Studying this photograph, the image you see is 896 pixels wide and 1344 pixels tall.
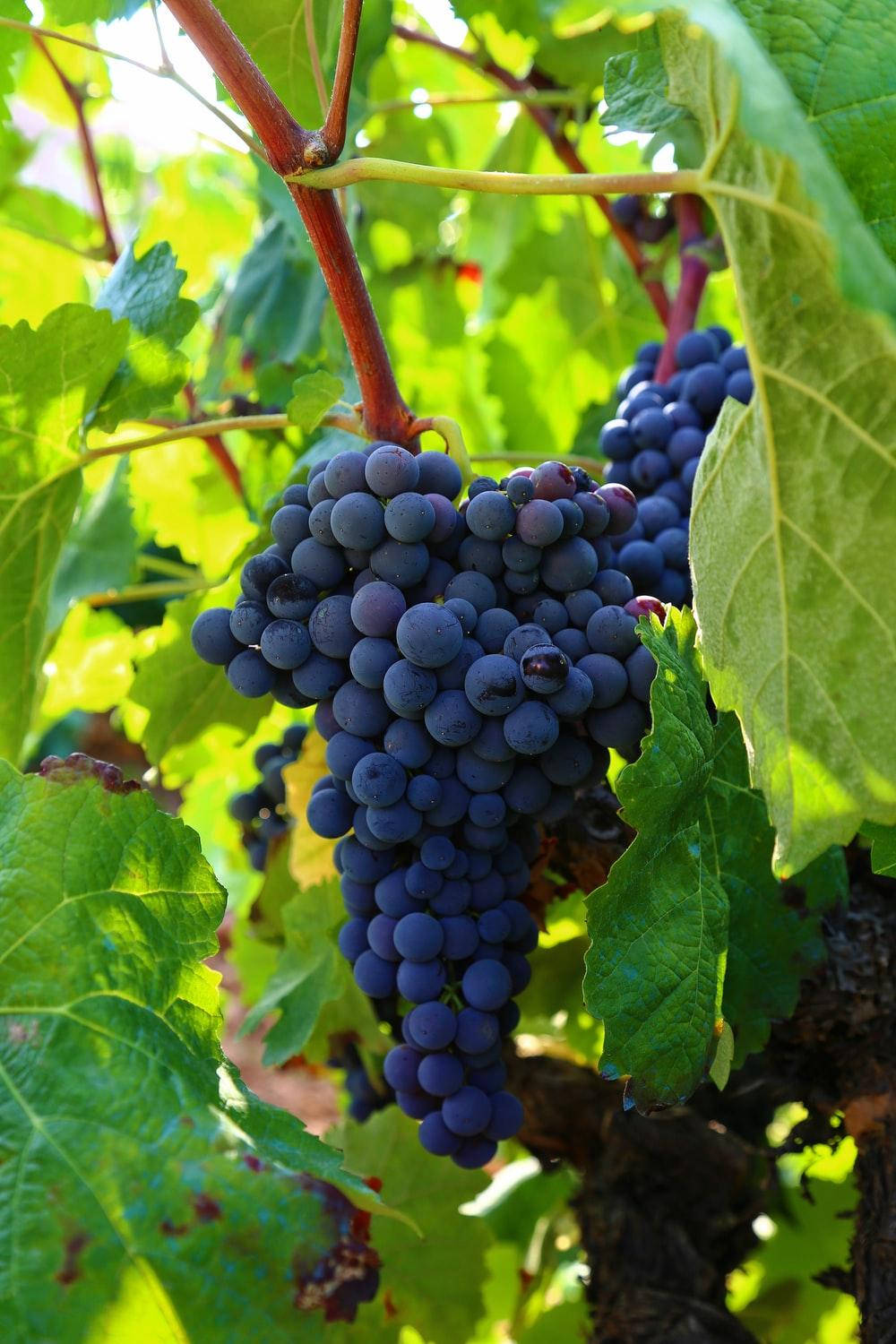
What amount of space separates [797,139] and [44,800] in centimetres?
56

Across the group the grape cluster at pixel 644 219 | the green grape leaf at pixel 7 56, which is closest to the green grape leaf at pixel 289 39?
the green grape leaf at pixel 7 56

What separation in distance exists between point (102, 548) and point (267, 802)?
0.40 m

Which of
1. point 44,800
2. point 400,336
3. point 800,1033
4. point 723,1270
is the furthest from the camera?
point 400,336

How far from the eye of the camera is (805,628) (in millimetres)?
658

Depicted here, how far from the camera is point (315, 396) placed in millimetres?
892

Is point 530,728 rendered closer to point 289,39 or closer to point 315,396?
point 315,396

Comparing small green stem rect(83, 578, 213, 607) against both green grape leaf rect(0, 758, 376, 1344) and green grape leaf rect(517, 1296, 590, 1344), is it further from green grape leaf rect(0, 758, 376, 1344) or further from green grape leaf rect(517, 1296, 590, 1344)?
green grape leaf rect(517, 1296, 590, 1344)

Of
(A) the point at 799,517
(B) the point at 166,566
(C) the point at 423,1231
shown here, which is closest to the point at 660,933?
(A) the point at 799,517

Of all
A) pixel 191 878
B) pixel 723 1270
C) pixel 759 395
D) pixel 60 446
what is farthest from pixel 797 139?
pixel 723 1270

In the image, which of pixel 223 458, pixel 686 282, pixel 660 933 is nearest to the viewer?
pixel 660 933

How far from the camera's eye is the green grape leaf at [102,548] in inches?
56.3

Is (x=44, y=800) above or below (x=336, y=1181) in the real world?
above

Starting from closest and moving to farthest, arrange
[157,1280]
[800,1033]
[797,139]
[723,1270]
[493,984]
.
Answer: [797,139] < [157,1280] < [493,984] < [800,1033] < [723,1270]

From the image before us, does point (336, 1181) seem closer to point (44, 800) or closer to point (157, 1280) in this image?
point (157, 1280)
